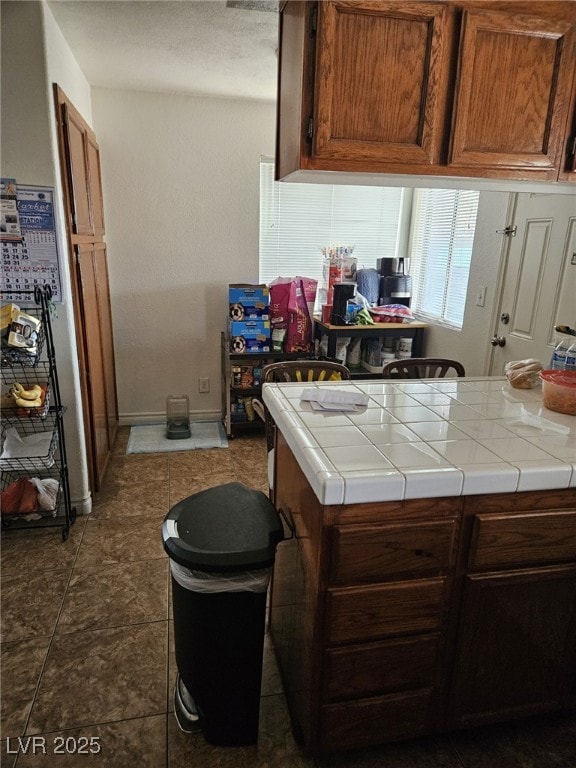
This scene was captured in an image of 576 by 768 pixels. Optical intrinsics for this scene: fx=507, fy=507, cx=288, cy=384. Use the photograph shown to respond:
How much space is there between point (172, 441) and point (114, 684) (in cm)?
206

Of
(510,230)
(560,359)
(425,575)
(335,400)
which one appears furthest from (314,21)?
(510,230)

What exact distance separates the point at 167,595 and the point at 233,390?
5.92ft

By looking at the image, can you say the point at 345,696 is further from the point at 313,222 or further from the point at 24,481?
the point at 313,222

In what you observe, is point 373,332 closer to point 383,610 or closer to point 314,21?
point 314,21

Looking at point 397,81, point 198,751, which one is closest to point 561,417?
point 397,81

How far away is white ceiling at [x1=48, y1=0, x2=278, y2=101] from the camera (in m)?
2.13

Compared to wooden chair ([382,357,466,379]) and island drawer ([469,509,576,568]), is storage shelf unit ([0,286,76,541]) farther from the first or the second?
island drawer ([469,509,576,568])

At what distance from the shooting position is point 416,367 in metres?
2.48

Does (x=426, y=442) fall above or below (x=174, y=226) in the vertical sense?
below

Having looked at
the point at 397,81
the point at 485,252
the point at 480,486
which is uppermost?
the point at 397,81

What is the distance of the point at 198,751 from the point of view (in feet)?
4.95

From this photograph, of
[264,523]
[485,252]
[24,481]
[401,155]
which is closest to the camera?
[264,523]

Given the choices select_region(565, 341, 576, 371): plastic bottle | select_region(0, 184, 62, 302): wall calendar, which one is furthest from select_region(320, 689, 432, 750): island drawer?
select_region(0, 184, 62, 302): wall calendar

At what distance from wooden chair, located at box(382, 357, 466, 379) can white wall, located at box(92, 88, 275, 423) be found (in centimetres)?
182
